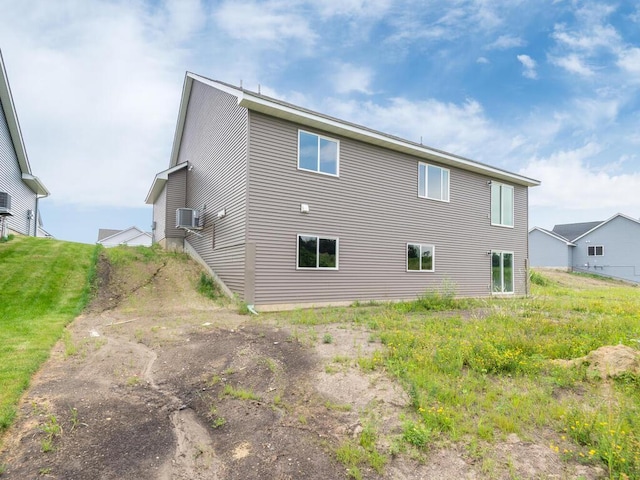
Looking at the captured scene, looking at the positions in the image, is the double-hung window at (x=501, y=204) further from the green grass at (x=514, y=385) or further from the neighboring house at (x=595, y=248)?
the neighboring house at (x=595, y=248)

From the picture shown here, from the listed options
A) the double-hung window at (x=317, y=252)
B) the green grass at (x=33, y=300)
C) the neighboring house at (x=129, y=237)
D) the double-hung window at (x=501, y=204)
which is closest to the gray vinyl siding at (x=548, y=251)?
the double-hung window at (x=501, y=204)

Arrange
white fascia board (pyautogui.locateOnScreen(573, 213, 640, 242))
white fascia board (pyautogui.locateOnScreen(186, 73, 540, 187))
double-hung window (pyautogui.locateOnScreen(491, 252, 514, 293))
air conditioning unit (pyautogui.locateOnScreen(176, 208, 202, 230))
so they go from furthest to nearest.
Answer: white fascia board (pyautogui.locateOnScreen(573, 213, 640, 242)) → double-hung window (pyautogui.locateOnScreen(491, 252, 514, 293)) → air conditioning unit (pyautogui.locateOnScreen(176, 208, 202, 230)) → white fascia board (pyautogui.locateOnScreen(186, 73, 540, 187))

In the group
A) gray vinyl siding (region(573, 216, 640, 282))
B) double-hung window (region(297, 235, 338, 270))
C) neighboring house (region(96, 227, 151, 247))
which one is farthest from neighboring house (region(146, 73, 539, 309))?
neighboring house (region(96, 227, 151, 247))

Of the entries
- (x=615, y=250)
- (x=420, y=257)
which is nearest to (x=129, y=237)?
(x=420, y=257)

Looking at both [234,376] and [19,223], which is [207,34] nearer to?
[234,376]

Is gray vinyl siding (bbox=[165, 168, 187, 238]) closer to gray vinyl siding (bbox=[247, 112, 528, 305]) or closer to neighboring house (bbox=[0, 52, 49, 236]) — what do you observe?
neighboring house (bbox=[0, 52, 49, 236])

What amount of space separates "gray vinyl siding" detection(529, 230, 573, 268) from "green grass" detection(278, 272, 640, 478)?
31958 mm

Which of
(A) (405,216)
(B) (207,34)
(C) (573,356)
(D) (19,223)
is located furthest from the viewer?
(D) (19,223)

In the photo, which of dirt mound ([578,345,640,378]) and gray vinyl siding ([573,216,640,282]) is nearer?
dirt mound ([578,345,640,378])

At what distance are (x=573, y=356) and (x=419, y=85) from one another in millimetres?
13977

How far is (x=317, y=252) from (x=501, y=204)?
34.0 ft

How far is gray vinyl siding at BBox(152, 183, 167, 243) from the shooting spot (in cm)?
1602

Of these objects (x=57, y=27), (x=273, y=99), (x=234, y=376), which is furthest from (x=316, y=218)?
(x=57, y=27)

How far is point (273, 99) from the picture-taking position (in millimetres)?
9898
